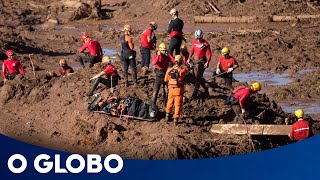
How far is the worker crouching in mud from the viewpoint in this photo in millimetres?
16078

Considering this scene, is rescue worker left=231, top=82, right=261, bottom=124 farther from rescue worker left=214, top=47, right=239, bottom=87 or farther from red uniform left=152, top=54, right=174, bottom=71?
rescue worker left=214, top=47, right=239, bottom=87

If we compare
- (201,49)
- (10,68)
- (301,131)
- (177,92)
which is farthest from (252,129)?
(10,68)

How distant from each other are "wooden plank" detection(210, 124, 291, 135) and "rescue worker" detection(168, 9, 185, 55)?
405cm

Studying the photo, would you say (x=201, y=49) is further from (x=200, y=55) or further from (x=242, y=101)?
(x=242, y=101)

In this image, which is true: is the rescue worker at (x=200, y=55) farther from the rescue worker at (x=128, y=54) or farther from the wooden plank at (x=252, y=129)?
the wooden plank at (x=252, y=129)

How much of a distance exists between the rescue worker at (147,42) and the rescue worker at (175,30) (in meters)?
0.49

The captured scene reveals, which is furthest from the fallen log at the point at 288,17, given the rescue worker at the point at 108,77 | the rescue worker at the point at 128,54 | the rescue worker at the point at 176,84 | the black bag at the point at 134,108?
the rescue worker at the point at 176,84

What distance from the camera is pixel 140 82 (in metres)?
18.5

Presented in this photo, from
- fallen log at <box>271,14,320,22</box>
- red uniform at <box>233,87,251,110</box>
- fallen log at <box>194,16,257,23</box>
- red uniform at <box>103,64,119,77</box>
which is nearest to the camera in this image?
red uniform at <box>233,87,251,110</box>

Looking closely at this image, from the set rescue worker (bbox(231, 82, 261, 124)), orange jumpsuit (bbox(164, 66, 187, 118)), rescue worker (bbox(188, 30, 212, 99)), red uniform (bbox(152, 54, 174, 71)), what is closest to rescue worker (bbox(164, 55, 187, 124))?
orange jumpsuit (bbox(164, 66, 187, 118))

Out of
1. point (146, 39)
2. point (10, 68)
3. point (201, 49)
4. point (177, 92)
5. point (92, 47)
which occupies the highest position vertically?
point (146, 39)

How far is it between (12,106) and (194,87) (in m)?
5.74

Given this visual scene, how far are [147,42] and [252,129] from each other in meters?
4.61

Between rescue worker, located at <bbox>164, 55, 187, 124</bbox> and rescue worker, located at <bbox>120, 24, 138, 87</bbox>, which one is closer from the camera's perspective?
rescue worker, located at <bbox>164, 55, 187, 124</bbox>
